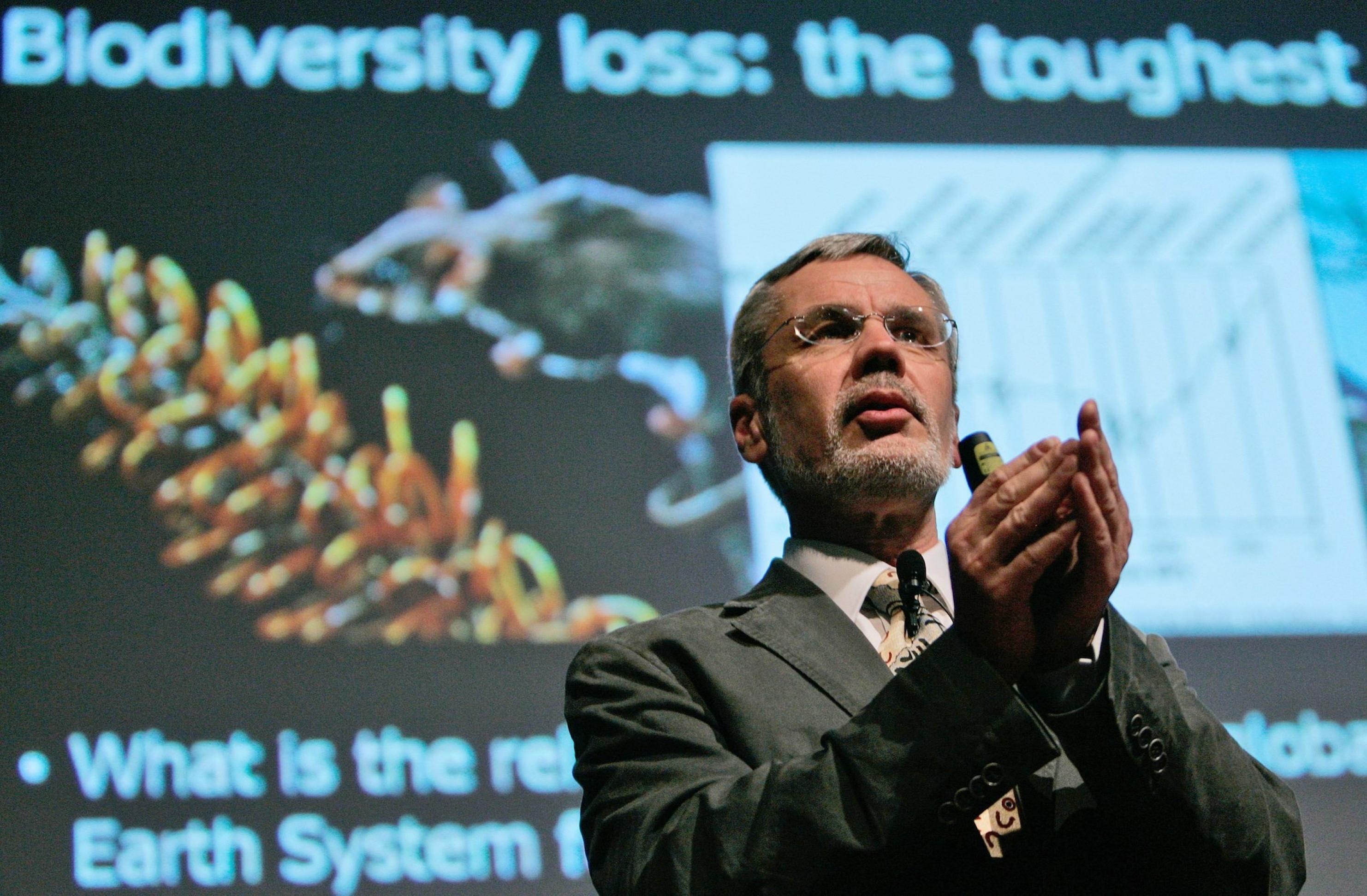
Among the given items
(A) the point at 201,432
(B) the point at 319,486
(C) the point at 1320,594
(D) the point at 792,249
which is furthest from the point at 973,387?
(A) the point at 201,432

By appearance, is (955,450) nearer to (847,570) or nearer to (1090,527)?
(847,570)

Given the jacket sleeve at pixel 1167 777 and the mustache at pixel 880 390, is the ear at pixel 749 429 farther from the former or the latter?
the jacket sleeve at pixel 1167 777

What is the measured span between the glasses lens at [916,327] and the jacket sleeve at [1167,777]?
0.62 m

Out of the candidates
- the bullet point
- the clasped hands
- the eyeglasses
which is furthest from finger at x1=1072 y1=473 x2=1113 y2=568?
the bullet point

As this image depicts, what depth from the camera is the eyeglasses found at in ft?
6.77

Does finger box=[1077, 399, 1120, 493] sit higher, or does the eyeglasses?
the eyeglasses

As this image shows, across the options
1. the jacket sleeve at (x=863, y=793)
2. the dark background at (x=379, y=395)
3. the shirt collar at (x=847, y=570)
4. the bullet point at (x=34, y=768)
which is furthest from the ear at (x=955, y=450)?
the bullet point at (x=34, y=768)

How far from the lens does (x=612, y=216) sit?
148 inches

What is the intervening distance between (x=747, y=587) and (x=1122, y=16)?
6.20 ft

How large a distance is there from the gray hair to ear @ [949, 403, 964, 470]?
0.11 feet

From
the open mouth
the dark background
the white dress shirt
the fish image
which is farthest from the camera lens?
the fish image

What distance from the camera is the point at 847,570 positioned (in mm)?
1910

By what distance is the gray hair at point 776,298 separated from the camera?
216 cm

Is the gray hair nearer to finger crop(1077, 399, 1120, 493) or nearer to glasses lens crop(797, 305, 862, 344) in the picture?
glasses lens crop(797, 305, 862, 344)
